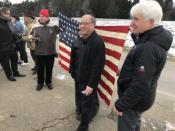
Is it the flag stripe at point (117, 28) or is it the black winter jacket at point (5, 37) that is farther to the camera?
the black winter jacket at point (5, 37)

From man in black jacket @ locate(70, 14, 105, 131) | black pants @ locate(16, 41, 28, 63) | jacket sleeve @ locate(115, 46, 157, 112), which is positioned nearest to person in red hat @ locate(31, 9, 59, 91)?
man in black jacket @ locate(70, 14, 105, 131)

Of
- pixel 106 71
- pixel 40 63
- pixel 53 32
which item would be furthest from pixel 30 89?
pixel 106 71

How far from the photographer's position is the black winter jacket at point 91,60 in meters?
3.93

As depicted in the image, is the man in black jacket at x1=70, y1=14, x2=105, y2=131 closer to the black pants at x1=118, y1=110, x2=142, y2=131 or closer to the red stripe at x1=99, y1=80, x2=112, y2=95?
the red stripe at x1=99, y1=80, x2=112, y2=95

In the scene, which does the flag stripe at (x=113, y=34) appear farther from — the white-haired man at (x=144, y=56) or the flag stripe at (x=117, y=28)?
the white-haired man at (x=144, y=56)

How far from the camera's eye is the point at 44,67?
243 inches

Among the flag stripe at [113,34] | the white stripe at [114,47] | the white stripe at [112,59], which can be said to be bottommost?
the white stripe at [112,59]

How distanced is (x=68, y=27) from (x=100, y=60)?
87.1 inches

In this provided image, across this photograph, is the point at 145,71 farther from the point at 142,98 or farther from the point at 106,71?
the point at 106,71

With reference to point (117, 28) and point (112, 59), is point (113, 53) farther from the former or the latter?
point (117, 28)

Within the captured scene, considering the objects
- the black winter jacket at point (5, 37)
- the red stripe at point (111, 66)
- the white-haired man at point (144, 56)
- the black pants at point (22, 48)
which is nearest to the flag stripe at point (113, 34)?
the red stripe at point (111, 66)

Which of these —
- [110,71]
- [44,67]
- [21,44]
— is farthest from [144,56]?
[21,44]

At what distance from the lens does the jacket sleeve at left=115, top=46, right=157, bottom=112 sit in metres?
2.57

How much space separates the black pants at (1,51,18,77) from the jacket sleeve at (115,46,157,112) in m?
4.67
